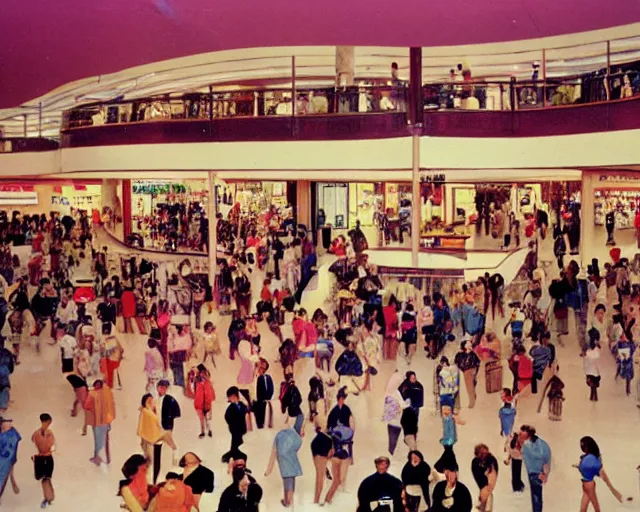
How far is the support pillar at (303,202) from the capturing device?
37.4ft

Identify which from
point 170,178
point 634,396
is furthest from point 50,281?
point 634,396

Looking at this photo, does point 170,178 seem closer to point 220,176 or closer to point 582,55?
point 220,176

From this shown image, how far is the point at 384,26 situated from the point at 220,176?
6991mm

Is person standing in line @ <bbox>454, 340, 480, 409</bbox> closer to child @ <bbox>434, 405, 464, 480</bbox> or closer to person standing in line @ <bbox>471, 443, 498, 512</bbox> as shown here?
child @ <bbox>434, 405, 464, 480</bbox>

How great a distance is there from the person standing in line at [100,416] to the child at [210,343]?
1789 millimetres

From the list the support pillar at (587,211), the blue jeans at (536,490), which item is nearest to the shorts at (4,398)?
the blue jeans at (536,490)

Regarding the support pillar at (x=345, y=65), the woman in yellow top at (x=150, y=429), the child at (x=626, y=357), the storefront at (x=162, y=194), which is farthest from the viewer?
the storefront at (x=162, y=194)

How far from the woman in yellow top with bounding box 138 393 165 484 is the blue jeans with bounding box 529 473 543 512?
10.2 ft

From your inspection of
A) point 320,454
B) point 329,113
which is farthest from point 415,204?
point 320,454

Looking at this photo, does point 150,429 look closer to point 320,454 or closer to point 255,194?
point 320,454

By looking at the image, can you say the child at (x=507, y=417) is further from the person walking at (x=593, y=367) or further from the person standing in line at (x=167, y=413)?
the person standing in line at (x=167, y=413)

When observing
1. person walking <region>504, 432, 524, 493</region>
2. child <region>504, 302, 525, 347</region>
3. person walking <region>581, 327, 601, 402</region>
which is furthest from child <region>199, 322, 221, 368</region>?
person walking <region>581, 327, 601, 402</region>

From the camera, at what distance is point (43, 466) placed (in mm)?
7152

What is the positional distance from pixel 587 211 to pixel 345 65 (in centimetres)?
444
